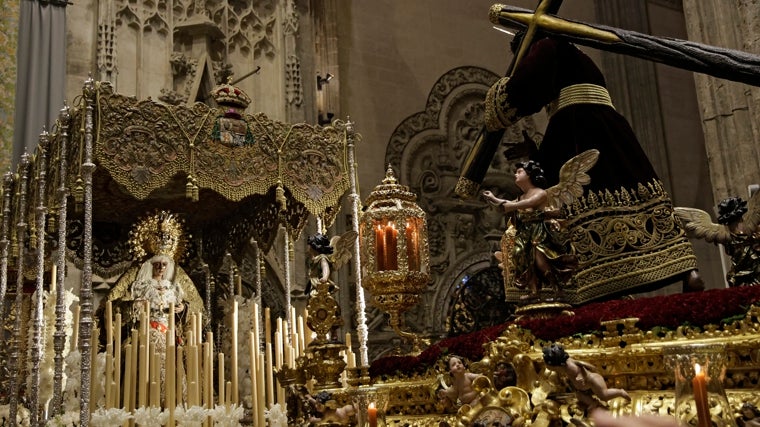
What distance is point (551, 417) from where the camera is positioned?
11.0 ft

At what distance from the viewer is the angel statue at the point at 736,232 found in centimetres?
427

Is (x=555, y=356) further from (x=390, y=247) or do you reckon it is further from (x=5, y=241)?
(x=5, y=241)

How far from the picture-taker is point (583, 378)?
10.1 feet

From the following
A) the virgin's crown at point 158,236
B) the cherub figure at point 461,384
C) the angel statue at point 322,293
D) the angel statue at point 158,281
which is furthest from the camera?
the virgin's crown at point 158,236

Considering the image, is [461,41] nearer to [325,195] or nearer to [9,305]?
[325,195]

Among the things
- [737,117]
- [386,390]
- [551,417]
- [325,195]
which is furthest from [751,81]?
[737,117]

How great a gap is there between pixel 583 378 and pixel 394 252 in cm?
298

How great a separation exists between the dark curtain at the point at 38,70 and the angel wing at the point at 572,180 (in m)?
7.08

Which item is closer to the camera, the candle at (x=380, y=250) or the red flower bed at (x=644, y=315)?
the red flower bed at (x=644, y=315)

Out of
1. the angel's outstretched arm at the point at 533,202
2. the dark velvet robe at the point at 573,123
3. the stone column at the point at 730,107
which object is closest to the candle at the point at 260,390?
the dark velvet robe at the point at 573,123

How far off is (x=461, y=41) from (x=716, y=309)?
11.2 m

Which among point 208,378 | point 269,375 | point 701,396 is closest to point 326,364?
point 208,378

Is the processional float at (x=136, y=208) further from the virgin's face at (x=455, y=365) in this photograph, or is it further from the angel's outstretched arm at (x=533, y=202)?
the angel's outstretched arm at (x=533, y=202)

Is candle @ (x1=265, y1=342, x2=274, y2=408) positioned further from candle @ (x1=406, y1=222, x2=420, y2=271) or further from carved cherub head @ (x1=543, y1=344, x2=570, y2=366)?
carved cherub head @ (x1=543, y1=344, x2=570, y2=366)
